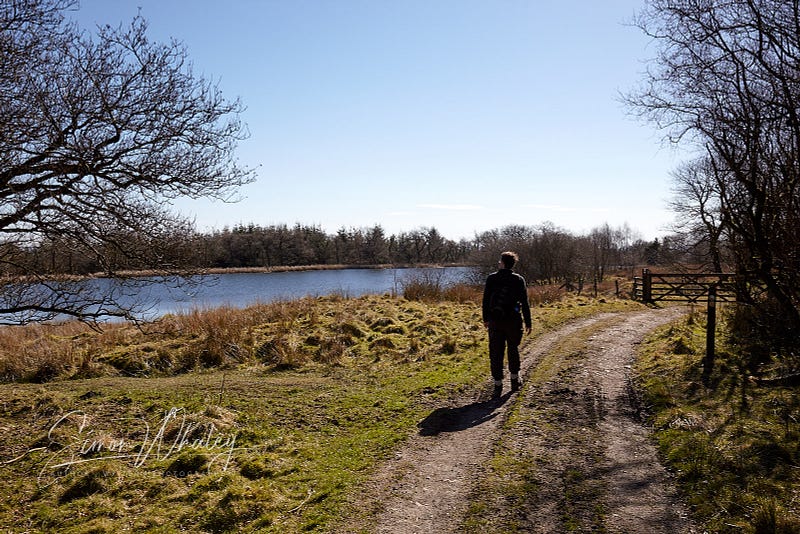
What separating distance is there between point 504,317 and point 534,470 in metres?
3.09

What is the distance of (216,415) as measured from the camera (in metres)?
7.14

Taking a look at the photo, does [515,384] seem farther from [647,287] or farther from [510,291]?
[647,287]

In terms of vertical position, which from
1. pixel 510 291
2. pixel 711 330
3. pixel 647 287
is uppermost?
pixel 510 291

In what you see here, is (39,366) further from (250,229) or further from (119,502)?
(250,229)

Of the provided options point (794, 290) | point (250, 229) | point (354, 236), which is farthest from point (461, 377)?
point (354, 236)

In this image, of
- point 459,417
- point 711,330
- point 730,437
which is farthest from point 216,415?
point 711,330

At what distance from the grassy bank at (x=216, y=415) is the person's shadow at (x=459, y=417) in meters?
0.21

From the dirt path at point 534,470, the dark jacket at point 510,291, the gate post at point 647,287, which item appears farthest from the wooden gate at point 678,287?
the dirt path at point 534,470

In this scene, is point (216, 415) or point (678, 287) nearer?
point (216, 415)

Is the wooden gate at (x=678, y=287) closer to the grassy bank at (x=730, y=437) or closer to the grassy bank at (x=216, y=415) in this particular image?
the grassy bank at (x=730, y=437)

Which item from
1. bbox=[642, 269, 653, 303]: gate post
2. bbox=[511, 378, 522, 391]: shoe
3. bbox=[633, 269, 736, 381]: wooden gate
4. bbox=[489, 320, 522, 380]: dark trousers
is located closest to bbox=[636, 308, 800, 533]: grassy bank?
bbox=[511, 378, 522, 391]: shoe

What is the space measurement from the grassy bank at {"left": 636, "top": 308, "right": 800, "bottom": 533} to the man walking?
77.1 inches

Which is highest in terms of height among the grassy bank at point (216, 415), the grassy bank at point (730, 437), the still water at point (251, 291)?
the still water at point (251, 291)

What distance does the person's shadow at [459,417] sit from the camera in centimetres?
650
